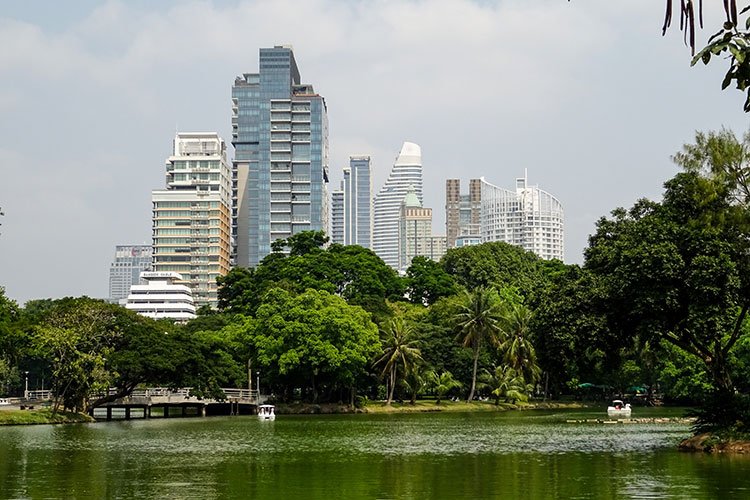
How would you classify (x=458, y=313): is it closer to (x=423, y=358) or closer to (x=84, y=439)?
(x=423, y=358)

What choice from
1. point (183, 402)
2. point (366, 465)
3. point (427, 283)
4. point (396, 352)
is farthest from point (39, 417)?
point (427, 283)

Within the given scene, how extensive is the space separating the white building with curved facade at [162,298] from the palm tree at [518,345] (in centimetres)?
9126

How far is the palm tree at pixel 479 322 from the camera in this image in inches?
3450

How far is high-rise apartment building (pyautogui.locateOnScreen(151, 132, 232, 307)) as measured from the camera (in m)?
190

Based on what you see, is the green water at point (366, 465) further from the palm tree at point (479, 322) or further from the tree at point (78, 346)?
the palm tree at point (479, 322)

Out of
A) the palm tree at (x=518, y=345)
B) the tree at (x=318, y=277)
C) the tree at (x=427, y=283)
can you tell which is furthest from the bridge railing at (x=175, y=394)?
the tree at (x=427, y=283)

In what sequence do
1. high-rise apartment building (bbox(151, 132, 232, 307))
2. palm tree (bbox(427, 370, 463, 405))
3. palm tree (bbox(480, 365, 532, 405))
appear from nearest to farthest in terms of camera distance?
palm tree (bbox(427, 370, 463, 405)) → palm tree (bbox(480, 365, 532, 405)) → high-rise apartment building (bbox(151, 132, 232, 307))

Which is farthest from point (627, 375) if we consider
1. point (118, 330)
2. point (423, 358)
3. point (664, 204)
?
point (664, 204)

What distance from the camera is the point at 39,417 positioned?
59969 mm

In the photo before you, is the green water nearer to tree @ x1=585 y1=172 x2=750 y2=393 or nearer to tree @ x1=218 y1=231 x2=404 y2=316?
tree @ x1=585 y1=172 x2=750 y2=393

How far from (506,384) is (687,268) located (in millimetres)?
55404

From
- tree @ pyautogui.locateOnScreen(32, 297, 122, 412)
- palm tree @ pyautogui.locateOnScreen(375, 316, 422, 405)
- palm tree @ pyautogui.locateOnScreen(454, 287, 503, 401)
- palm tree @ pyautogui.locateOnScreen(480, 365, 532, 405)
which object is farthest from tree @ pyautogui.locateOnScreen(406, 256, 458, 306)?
tree @ pyautogui.locateOnScreen(32, 297, 122, 412)

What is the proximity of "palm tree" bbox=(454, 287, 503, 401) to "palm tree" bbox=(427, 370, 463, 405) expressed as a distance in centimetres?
199

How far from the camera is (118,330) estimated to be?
6725cm
